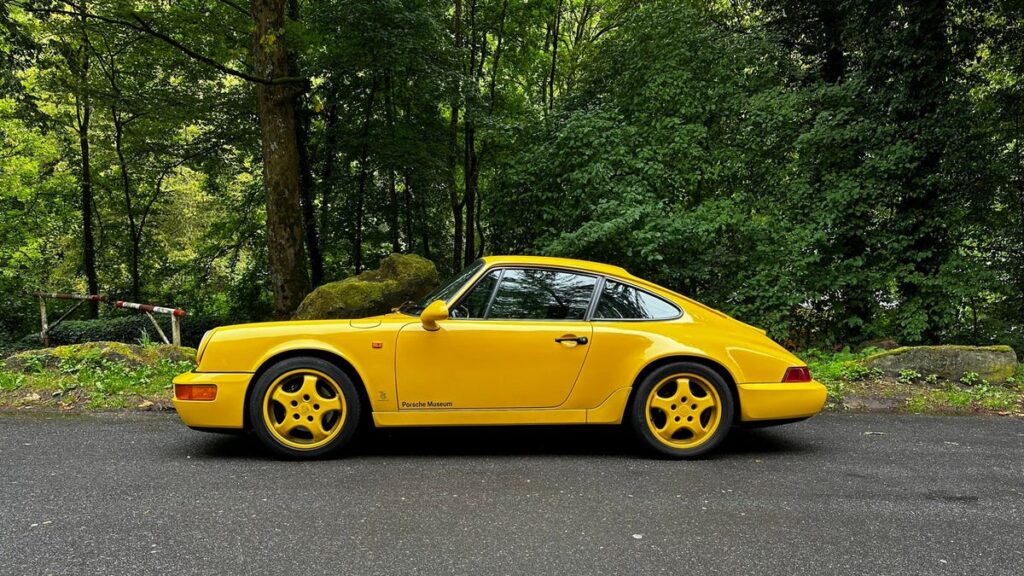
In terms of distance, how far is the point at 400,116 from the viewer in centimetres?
1348

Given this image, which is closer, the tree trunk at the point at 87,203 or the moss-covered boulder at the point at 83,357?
the moss-covered boulder at the point at 83,357

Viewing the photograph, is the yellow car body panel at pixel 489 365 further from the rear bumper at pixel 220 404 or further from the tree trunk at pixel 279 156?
the tree trunk at pixel 279 156

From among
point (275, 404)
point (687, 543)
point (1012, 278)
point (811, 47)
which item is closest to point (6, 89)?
point (275, 404)

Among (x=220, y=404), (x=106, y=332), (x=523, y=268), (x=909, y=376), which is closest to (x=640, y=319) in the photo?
(x=523, y=268)

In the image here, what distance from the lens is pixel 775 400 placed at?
146 inches

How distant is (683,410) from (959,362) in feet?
12.5

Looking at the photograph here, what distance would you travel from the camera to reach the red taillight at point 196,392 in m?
3.46

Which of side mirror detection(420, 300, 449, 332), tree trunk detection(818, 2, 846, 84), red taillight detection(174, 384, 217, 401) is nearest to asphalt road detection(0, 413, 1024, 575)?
red taillight detection(174, 384, 217, 401)

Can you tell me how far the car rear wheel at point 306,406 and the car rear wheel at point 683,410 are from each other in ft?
5.95

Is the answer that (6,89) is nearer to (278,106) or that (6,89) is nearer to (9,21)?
(9,21)

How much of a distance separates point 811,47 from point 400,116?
8.69 m

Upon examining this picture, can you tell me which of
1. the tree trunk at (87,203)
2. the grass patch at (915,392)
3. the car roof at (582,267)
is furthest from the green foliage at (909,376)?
the tree trunk at (87,203)

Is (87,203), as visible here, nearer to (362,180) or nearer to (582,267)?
(362,180)

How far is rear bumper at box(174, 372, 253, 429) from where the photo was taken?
346 centimetres
